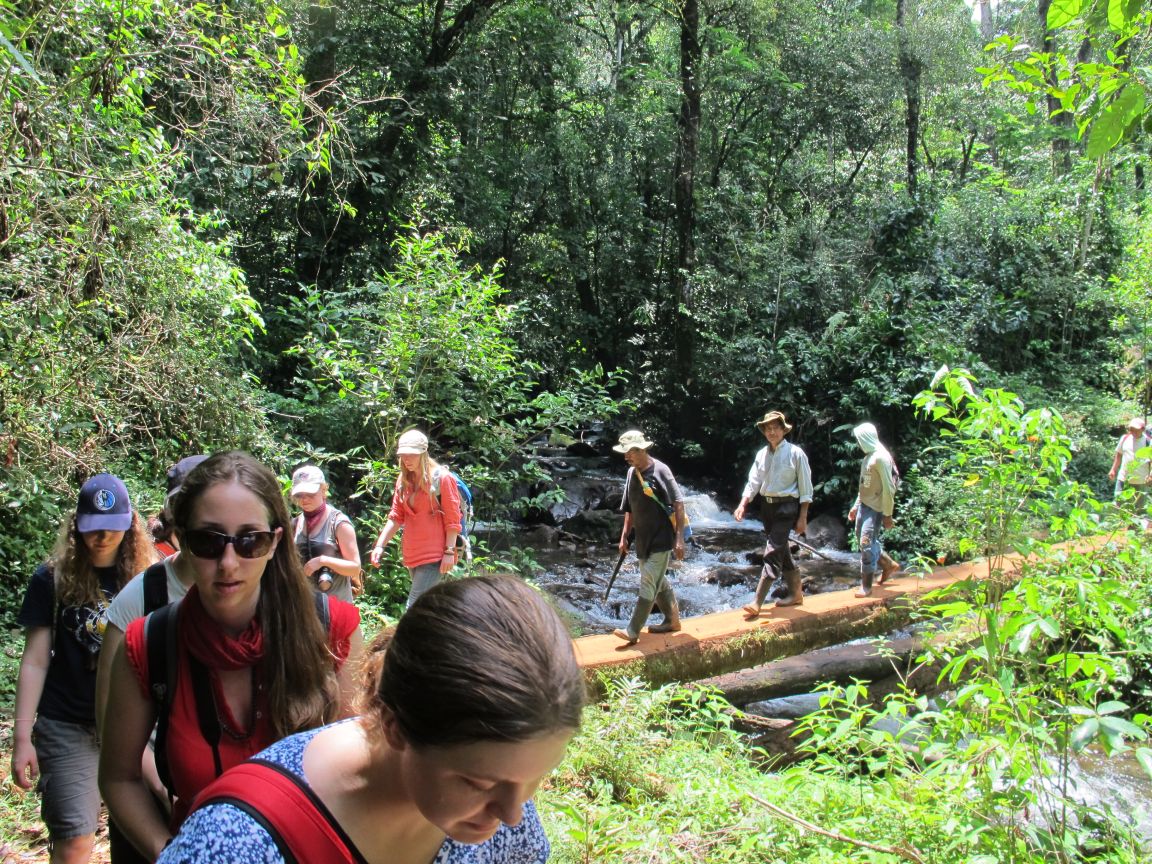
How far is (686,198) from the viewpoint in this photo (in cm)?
1727

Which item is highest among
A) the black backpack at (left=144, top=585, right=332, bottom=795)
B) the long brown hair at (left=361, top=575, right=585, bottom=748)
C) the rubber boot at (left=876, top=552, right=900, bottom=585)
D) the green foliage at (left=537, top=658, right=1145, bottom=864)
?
the long brown hair at (left=361, top=575, right=585, bottom=748)

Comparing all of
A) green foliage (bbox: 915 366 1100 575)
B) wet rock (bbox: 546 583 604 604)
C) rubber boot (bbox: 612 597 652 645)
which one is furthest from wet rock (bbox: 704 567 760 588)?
green foliage (bbox: 915 366 1100 575)

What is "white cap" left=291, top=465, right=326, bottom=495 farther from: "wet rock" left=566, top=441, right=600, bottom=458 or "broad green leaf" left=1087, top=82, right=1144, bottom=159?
"wet rock" left=566, top=441, right=600, bottom=458

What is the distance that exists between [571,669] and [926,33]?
21844 millimetres

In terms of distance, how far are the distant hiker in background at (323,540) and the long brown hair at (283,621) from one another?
252cm

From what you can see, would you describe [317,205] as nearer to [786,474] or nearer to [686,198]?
[686,198]

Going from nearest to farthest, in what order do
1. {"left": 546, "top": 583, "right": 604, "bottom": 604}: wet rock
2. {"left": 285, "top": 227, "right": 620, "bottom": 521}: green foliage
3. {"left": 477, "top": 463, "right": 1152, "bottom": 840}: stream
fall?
{"left": 285, "top": 227, "right": 620, "bottom": 521}: green foliage < {"left": 477, "top": 463, "right": 1152, "bottom": 840}: stream < {"left": 546, "top": 583, "right": 604, "bottom": 604}: wet rock

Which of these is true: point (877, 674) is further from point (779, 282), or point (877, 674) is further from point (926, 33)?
point (926, 33)

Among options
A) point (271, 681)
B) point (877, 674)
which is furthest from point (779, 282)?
point (271, 681)

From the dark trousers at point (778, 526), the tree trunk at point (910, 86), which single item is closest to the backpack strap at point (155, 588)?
the dark trousers at point (778, 526)

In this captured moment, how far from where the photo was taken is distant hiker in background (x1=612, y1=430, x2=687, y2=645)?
645 centimetres

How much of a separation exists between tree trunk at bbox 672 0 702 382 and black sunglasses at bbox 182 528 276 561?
15.5 meters

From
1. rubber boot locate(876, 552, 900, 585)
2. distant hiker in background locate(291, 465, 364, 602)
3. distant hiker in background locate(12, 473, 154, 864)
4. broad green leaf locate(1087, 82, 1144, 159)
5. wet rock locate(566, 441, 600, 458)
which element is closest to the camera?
broad green leaf locate(1087, 82, 1144, 159)

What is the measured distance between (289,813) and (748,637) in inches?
250
